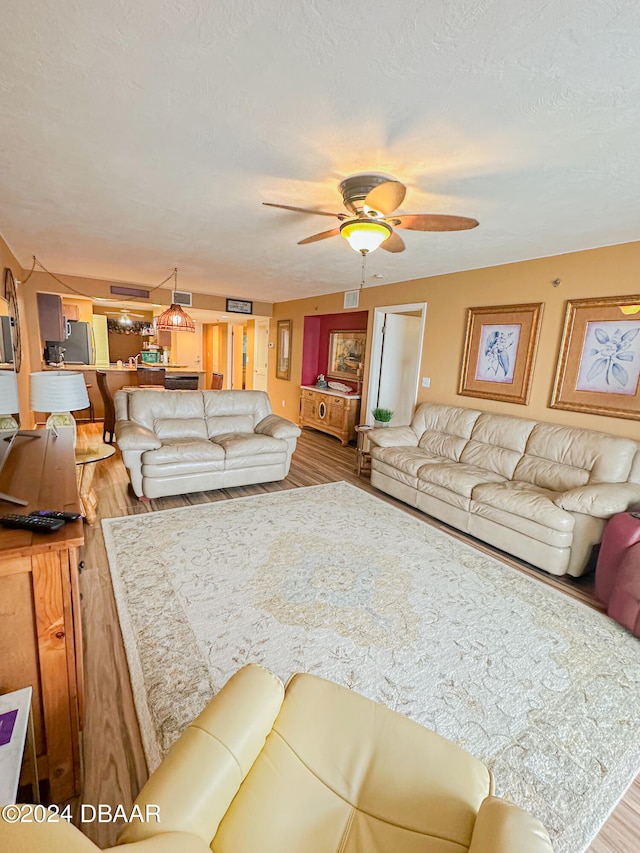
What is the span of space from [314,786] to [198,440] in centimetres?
357

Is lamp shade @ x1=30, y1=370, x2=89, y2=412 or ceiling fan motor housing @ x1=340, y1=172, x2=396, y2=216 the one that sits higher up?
ceiling fan motor housing @ x1=340, y1=172, x2=396, y2=216

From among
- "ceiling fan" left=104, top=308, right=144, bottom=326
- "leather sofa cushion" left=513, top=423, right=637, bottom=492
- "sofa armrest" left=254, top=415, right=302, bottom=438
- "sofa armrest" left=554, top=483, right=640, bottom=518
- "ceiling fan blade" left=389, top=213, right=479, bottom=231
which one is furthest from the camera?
"ceiling fan" left=104, top=308, right=144, bottom=326

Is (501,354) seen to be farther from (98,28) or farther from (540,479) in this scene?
(98,28)

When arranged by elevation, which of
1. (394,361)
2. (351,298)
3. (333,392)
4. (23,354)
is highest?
(351,298)

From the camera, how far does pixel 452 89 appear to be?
1.41 metres

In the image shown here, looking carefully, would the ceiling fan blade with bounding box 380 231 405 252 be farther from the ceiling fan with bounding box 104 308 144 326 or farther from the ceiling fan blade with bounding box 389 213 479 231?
the ceiling fan with bounding box 104 308 144 326

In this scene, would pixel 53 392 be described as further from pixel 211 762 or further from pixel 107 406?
pixel 107 406

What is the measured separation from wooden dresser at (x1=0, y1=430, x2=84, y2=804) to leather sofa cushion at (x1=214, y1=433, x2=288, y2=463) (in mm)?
2815

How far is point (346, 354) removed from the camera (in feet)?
22.1

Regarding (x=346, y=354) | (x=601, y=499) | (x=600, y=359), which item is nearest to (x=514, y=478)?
(x=601, y=499)

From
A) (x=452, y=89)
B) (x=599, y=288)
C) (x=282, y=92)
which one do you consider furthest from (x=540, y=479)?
(x=282, y=92)

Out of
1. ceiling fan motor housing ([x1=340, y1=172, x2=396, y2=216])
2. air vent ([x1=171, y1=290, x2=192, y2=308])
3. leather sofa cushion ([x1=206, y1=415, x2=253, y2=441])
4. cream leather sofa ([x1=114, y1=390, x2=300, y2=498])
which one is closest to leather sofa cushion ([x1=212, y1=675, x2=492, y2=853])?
ceiling fan motor housing ([x1=340, y1=172, x2=396, y2=216])

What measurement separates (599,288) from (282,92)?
9.82 feet

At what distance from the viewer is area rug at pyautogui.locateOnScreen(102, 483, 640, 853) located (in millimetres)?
1493
